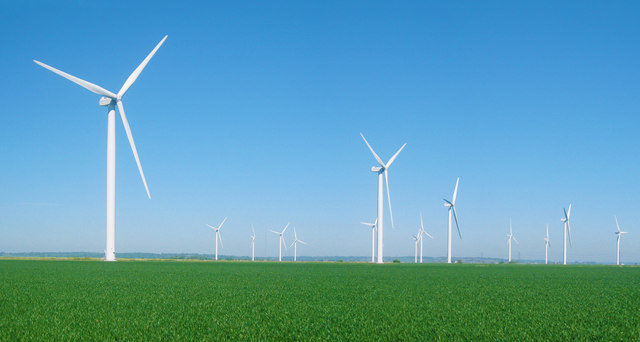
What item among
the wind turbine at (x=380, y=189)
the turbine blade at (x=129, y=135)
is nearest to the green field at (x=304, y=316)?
the turbine blade at (x=129, y=135)

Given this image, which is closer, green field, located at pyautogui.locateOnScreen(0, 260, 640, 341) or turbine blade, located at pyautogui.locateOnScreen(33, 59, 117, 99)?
green field, located at pyautogui.locateOnScreen(0, 260, 640, 341)

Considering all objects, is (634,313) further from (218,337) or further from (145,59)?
(145,59)

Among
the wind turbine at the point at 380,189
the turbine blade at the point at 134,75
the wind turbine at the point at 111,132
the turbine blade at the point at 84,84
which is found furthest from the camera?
the wind turbine at the point at 380,189

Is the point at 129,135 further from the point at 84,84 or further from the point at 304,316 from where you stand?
the point at 304,316

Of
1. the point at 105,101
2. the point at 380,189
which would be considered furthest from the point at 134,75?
the point at 380,189

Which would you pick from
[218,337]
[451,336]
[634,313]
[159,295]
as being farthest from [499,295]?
[218,337]

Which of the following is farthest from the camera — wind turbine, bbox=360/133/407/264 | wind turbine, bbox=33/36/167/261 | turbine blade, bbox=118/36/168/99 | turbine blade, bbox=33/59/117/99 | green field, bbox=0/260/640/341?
wind turbine, bbox=360/133/407/264

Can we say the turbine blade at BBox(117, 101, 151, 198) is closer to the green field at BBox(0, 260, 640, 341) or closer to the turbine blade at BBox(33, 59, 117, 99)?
the turbine blade at BBox(33, 59, 117, 99)

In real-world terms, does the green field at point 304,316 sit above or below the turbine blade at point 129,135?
below

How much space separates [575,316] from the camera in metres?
12.6

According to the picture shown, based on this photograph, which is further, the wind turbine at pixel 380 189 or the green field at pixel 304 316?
the wind turbine at pixel 380 189

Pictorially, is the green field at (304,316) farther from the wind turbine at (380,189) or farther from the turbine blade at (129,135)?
the wind turbine at (380,189)

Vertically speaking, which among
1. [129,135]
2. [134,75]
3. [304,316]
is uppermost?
[134,75]

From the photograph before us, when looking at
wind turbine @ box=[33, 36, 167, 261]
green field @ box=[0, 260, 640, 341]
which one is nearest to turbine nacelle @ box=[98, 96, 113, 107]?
wind turbine @ box=[33, 36, 167, 261]
